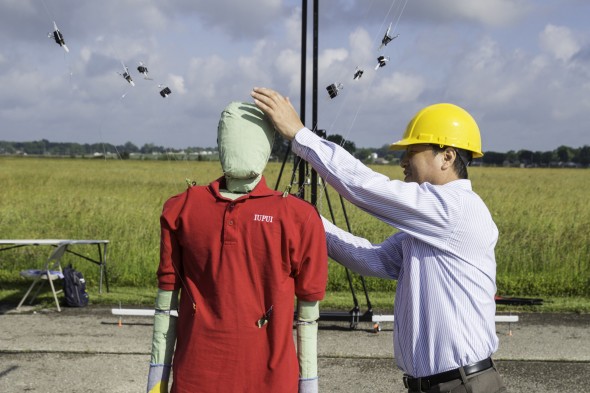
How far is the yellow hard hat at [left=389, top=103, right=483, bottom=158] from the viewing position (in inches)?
109

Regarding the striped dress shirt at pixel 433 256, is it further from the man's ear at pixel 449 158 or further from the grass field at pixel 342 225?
the grass field at pixel 342 225

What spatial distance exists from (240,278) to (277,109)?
60cm

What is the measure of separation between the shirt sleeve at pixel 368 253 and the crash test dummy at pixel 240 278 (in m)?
0.49

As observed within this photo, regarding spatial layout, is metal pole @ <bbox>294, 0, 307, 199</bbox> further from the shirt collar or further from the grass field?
the shirt collar

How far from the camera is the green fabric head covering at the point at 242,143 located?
2531 millimetres

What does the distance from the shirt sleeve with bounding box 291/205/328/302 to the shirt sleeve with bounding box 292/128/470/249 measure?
6.6 inches

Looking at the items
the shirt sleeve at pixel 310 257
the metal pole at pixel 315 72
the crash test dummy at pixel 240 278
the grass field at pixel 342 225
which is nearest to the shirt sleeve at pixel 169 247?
the crash test dummy at pixel 240 278

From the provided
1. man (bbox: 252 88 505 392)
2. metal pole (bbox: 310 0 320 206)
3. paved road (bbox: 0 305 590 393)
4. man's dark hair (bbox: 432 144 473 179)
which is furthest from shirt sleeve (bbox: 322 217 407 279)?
paved road (bbox: 0 305 590 393)

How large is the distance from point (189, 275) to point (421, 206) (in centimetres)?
87

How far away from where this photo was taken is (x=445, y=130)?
2.78 m

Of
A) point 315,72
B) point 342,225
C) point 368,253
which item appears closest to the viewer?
point 368,253

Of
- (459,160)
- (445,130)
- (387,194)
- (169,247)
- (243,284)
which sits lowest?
(243,284)

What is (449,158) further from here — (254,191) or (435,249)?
(254,191)

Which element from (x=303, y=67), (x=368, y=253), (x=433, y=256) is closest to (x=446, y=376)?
(x=433, y=256)
